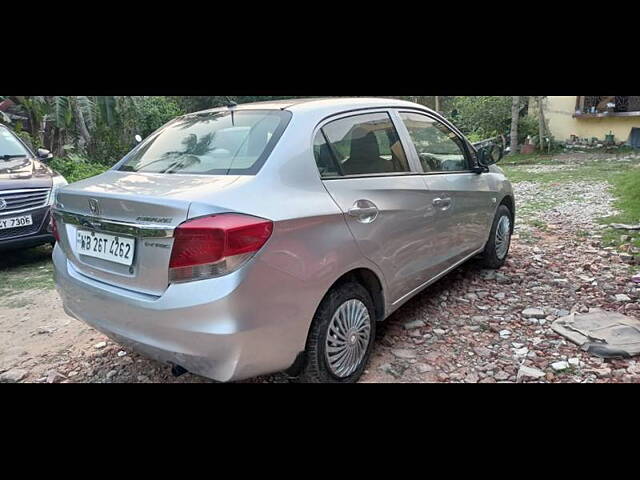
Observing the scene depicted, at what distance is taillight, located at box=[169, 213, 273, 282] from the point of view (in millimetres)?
2002

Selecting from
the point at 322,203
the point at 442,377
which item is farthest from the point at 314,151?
the point at 442,377

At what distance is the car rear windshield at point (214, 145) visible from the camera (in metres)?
2.45

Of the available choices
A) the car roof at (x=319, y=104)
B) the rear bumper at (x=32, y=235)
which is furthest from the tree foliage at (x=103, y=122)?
the car roof at (x=319, y=104)

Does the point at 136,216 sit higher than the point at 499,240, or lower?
higher

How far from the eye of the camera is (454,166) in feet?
12.6

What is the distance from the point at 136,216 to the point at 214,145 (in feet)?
2.40

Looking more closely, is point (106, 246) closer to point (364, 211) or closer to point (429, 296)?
point (364, 211)

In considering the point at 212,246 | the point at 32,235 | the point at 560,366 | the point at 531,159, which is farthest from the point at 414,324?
the point at 531,159

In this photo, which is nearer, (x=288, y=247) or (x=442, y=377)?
(x=288, y=247)

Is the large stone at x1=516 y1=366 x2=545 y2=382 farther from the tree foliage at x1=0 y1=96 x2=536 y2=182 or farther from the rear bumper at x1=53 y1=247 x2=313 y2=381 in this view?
the tree foliage at x1=0 y1=96 x2=536 y2=182

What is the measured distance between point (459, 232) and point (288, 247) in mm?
2072

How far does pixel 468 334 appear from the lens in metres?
3.42

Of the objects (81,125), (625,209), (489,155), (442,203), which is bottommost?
(625,209)

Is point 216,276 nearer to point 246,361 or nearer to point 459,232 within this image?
point 246,361
